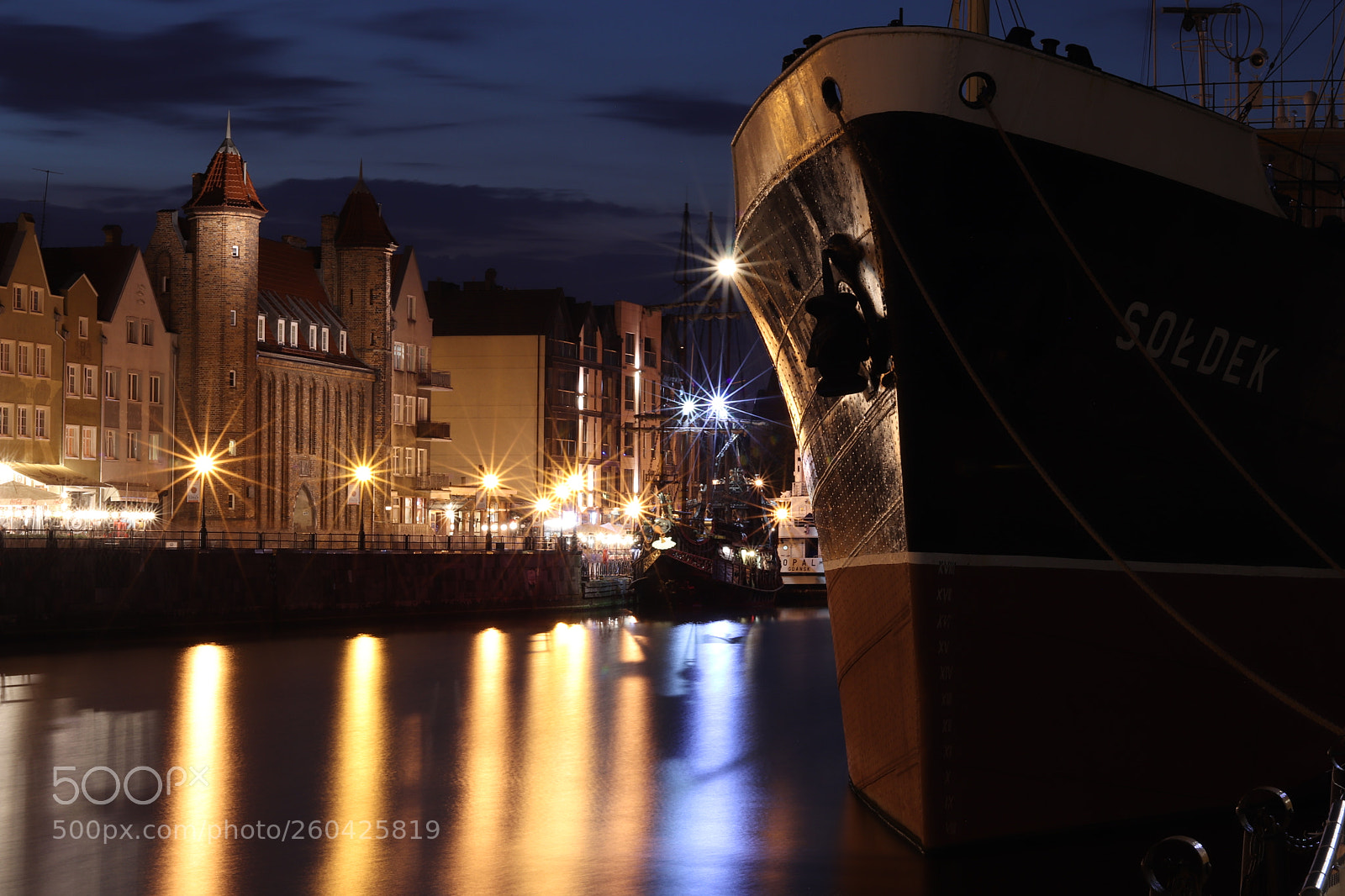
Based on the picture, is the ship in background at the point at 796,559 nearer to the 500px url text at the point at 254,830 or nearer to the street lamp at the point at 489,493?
the street lamp at the point at 489,493

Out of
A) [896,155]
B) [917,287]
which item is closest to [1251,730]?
[917,287]

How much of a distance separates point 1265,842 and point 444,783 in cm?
1321

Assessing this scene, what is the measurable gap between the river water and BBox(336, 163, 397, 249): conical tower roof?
29.6 meters

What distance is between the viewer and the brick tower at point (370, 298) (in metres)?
63.6

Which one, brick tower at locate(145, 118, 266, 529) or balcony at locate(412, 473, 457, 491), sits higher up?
brick tower at locate(145, 118, 266, 529)

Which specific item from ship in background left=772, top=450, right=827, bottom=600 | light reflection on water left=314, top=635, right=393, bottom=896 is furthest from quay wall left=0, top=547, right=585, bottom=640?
ship in background left=772, top=450, right=827, bottom=600

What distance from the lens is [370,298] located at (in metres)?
64.0

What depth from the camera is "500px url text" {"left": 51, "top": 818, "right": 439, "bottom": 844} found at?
1644 centimetres

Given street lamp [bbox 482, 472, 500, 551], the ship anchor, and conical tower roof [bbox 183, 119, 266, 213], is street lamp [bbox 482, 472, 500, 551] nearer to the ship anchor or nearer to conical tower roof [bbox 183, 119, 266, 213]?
conical tower roof [bbox 183, 119, 266, 213]

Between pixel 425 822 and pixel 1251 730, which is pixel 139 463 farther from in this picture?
pixel 1251 730

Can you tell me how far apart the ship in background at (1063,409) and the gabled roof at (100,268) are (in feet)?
139

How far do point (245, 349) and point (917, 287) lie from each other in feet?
152

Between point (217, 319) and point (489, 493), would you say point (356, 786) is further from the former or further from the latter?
point (489, 493)

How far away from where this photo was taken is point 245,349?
181 ft
